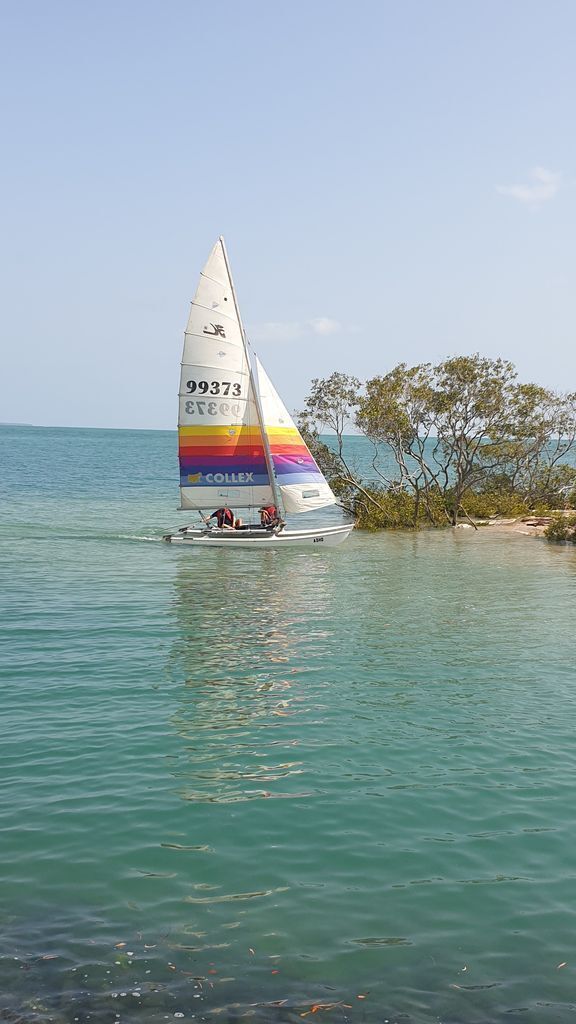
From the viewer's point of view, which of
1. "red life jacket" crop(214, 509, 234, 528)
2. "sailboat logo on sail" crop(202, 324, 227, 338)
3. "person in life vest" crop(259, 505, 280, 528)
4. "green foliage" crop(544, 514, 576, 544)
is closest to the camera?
"sailboat logo on sail" crop(202, 324, 227, 338)

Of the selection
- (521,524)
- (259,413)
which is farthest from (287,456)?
(521,524)

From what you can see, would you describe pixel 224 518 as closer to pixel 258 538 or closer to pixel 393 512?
pixel 258 538

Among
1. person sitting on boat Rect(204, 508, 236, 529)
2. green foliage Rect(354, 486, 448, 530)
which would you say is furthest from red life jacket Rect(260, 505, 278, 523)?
green foliage Rect(354, 486, 448, 530)

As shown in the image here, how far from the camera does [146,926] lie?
9.20m

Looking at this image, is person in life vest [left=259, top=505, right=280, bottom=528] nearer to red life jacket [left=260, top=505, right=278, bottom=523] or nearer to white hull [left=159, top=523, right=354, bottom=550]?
red life jacket [left=260, top=505, right=278, bottom=523]

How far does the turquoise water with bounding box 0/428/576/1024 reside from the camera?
27.3 feet

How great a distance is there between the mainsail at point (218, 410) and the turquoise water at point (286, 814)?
15.1 m

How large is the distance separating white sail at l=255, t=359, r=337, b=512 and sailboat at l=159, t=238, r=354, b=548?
5cm

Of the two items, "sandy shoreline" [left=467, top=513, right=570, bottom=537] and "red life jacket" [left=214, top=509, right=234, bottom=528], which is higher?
"red life jacket" [left=214, top=509, right=234, bottom=528]

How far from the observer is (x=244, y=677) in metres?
18.7

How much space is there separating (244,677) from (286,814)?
6.89 meters

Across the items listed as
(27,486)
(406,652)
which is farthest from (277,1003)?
(27,486)

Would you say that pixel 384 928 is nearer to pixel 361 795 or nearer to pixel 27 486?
pixel 361 795

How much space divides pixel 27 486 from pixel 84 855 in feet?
241
